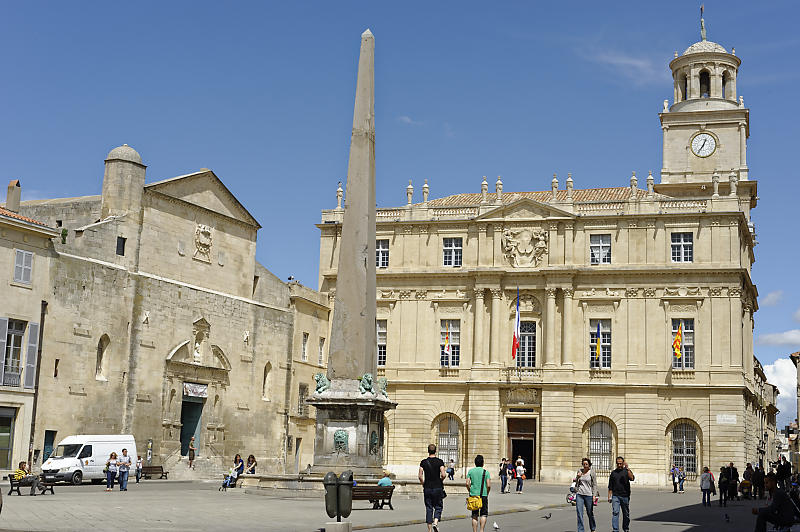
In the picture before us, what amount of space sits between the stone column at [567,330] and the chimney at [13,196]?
2482 centimetres

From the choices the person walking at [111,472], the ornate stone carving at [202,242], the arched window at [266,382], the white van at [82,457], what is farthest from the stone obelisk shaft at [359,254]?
the arched window at [266,382]

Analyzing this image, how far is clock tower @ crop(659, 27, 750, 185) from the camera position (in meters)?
56.8

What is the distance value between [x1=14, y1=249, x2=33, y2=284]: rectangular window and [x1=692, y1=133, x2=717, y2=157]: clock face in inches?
1531

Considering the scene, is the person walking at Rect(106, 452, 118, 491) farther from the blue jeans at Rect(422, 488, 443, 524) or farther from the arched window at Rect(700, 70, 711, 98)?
the arched window at Rect(700, 70, 711, 98)

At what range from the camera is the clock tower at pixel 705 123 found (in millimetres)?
56844

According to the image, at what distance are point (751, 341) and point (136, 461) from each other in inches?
1261

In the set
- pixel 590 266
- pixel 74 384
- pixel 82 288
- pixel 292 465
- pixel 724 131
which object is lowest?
pixel 292 465

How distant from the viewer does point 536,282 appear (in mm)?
48281

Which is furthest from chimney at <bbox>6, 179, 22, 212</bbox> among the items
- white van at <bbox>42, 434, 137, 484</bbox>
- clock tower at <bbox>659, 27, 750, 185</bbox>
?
clock tower at <bbox>659, 27, 750, 185</bbox>

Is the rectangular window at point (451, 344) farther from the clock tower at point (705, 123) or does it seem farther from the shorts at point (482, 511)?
the shorts at point (482, 511)

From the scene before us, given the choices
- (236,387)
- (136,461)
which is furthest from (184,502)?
(236,387)

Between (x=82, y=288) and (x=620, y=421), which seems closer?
(x=82, y=288)

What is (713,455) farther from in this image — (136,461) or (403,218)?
(136,461)

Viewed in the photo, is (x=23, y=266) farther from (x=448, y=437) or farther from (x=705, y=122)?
(x=705, y=122)
